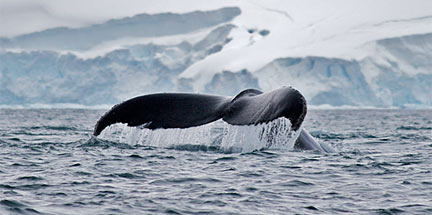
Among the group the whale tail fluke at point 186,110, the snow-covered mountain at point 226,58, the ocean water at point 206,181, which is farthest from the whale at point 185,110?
the snow-covered mountain at point 226,58

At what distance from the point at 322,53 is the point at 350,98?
623 cm

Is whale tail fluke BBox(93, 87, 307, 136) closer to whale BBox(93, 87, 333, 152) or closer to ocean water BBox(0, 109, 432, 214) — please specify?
whale BBox(93, 87, 333, 152)

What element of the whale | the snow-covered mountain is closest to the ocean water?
the whale

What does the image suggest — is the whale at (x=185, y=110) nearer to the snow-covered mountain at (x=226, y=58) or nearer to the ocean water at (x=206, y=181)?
the ocean water at (x=206, y=181)

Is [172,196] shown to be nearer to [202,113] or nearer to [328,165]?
[202,113]

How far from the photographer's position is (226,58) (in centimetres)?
8100

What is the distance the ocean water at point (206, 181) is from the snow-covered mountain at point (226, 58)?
5360 centimetres

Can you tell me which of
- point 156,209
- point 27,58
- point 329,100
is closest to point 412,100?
A: point 329,100

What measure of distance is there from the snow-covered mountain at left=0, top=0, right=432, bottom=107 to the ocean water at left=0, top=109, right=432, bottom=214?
176 ft

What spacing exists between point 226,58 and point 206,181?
245 ft

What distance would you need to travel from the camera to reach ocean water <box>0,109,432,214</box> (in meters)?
5.25

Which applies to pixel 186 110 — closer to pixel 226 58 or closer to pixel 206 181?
pixel 206 181

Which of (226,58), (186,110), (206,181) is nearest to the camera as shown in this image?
(206,181)

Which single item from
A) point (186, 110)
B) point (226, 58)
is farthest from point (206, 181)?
point (226, 58)
